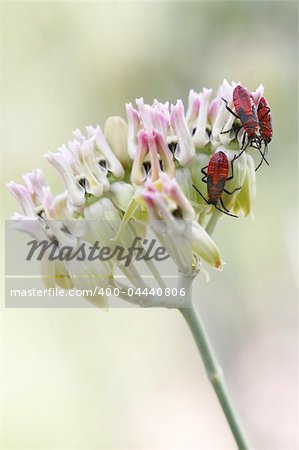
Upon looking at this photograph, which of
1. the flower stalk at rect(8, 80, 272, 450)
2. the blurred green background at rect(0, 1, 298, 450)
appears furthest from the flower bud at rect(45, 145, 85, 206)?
the blurred green background at rect(0, 1, 298, 450)

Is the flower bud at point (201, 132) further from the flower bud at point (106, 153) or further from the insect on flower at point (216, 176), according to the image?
the flower bud at point (106, 153)

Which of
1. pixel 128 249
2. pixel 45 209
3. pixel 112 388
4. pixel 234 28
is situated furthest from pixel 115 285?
pixel 234 28

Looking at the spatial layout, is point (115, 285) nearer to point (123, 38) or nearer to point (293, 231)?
point (293, 231)

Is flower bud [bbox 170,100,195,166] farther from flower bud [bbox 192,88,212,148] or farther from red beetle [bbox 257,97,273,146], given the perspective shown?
red beetle [bbox 257,97,273,146]

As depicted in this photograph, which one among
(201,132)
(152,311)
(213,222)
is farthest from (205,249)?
(152,311)

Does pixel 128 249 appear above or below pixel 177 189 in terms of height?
below

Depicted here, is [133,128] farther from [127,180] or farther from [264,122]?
[264,122]
